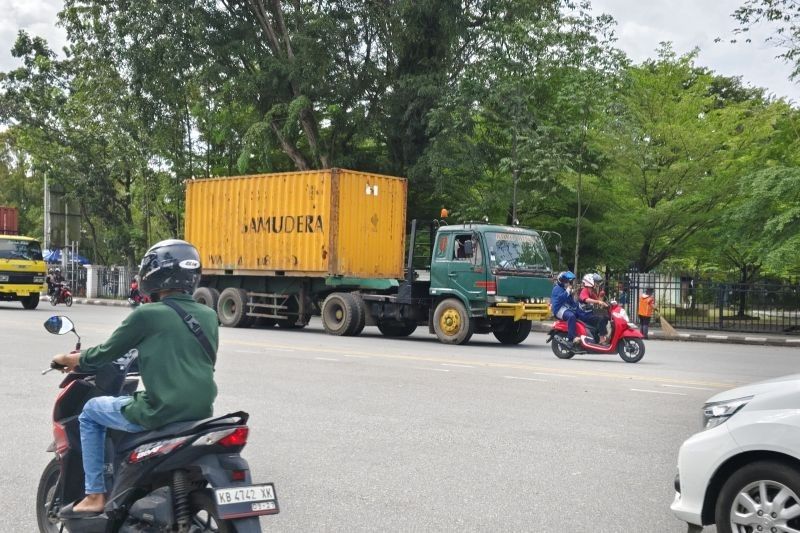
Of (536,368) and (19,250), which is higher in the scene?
(19,250)

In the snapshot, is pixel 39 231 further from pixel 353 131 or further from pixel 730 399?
pixel 730 399

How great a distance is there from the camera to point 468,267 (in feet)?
64.9

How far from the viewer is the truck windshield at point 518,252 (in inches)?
776

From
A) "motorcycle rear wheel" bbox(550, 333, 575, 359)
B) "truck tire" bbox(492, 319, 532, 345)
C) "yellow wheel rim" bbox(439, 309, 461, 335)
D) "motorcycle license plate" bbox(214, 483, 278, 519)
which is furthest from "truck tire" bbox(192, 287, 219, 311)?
"motorcycle license plate" bbox(214, 483, 278, 519)

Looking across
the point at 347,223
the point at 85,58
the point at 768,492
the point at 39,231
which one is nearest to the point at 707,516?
the point at 768,492

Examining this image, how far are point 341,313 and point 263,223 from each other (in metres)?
3.50

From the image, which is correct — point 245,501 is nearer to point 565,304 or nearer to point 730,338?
point 565,304

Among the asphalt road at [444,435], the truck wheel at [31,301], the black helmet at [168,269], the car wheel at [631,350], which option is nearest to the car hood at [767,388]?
the asphalt road at [444,435]

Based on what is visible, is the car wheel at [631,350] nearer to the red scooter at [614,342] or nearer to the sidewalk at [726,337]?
the red scooter at [614,342]

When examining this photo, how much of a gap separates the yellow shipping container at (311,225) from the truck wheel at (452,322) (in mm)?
2288

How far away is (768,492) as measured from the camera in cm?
452

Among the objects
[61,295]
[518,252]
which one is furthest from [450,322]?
[61,295]

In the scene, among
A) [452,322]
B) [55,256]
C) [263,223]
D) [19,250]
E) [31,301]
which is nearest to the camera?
[452,322]

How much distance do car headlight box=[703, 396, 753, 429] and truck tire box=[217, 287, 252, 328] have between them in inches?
780
